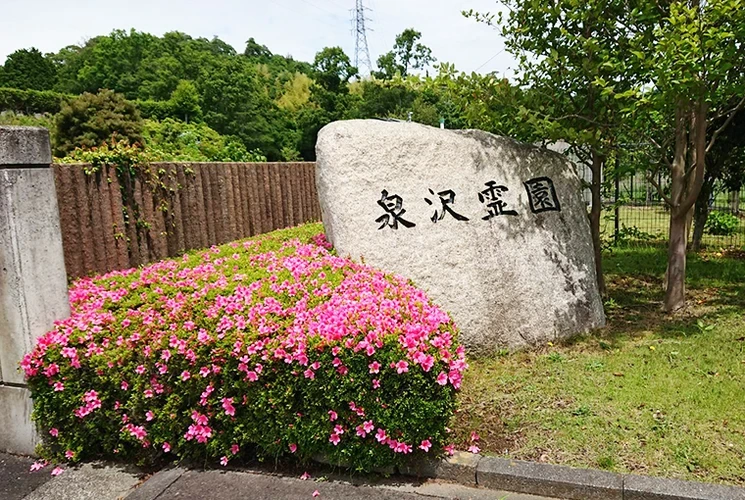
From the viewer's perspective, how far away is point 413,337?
292cm

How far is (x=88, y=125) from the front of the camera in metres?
10.0

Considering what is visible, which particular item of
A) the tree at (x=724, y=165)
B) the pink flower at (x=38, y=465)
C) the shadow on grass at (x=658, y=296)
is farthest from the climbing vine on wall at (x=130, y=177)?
the tree at (x=724, y=165)

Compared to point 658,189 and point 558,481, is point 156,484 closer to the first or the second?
point 558,481

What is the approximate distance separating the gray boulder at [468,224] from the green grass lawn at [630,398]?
1.15ft

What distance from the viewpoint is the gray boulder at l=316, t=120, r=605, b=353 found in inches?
174

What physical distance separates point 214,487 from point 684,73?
425 cm

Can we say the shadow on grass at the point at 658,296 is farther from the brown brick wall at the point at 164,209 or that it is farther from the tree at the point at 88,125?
the tree at the point at 88,125

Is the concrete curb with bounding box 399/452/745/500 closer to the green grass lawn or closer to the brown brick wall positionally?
the green grass lawn

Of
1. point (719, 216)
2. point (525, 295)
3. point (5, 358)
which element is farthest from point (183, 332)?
point (719, 216)

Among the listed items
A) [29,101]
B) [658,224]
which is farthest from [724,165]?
[29,101]

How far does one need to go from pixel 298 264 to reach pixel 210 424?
150cm

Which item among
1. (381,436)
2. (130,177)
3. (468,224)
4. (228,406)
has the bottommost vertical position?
(381,436)

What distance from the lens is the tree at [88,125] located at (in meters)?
9.97

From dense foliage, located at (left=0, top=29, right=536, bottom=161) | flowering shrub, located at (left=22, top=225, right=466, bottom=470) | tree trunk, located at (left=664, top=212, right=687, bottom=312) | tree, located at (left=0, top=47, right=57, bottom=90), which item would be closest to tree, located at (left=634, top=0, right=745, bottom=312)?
tree trunk, located at (left=664, top=212, right=687, bottom=312)
